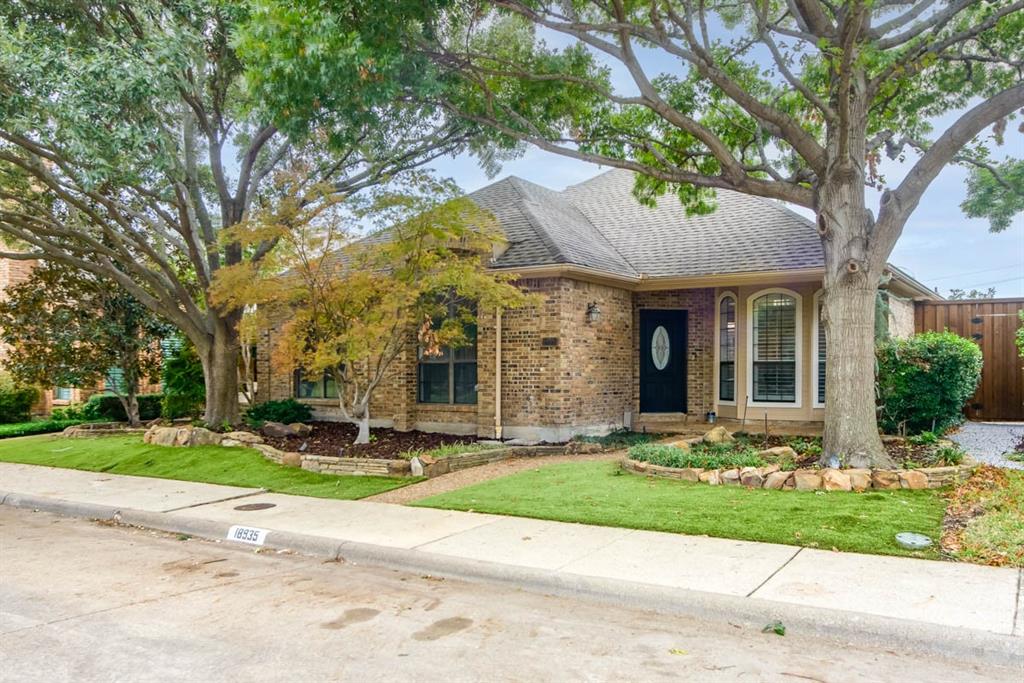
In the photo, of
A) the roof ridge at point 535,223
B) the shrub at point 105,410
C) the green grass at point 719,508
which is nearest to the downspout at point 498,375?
the roof ridge at point 535,223

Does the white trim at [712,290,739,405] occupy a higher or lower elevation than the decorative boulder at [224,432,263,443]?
higher

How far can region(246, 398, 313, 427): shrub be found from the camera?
15.0 m

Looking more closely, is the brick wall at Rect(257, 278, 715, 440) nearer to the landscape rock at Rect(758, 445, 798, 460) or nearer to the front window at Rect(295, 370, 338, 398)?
the front window at Rect(295, 370, 338, 398)

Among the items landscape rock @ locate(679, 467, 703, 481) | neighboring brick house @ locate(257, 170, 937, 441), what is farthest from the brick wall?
landscape rock @ locate(679, 467, 703, 481)

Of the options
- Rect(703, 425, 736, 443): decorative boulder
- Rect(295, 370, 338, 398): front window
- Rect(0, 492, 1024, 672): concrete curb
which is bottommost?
Rect(0, 492, 1024, 672): concrete curb

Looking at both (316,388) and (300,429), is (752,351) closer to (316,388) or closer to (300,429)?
(300,429)

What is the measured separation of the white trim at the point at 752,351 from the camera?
12.9 metres

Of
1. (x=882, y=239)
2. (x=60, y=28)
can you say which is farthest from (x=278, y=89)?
(x=882, y=239)

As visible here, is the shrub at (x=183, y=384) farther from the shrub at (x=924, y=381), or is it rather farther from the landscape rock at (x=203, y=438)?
the shrub at (x=924, y=381)

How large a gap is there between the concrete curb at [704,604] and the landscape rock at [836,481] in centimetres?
361

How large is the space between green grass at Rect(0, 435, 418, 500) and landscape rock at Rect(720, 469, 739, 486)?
4.12m

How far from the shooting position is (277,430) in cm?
1345

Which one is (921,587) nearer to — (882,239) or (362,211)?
(882,239)

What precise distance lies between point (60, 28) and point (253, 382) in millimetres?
9337
